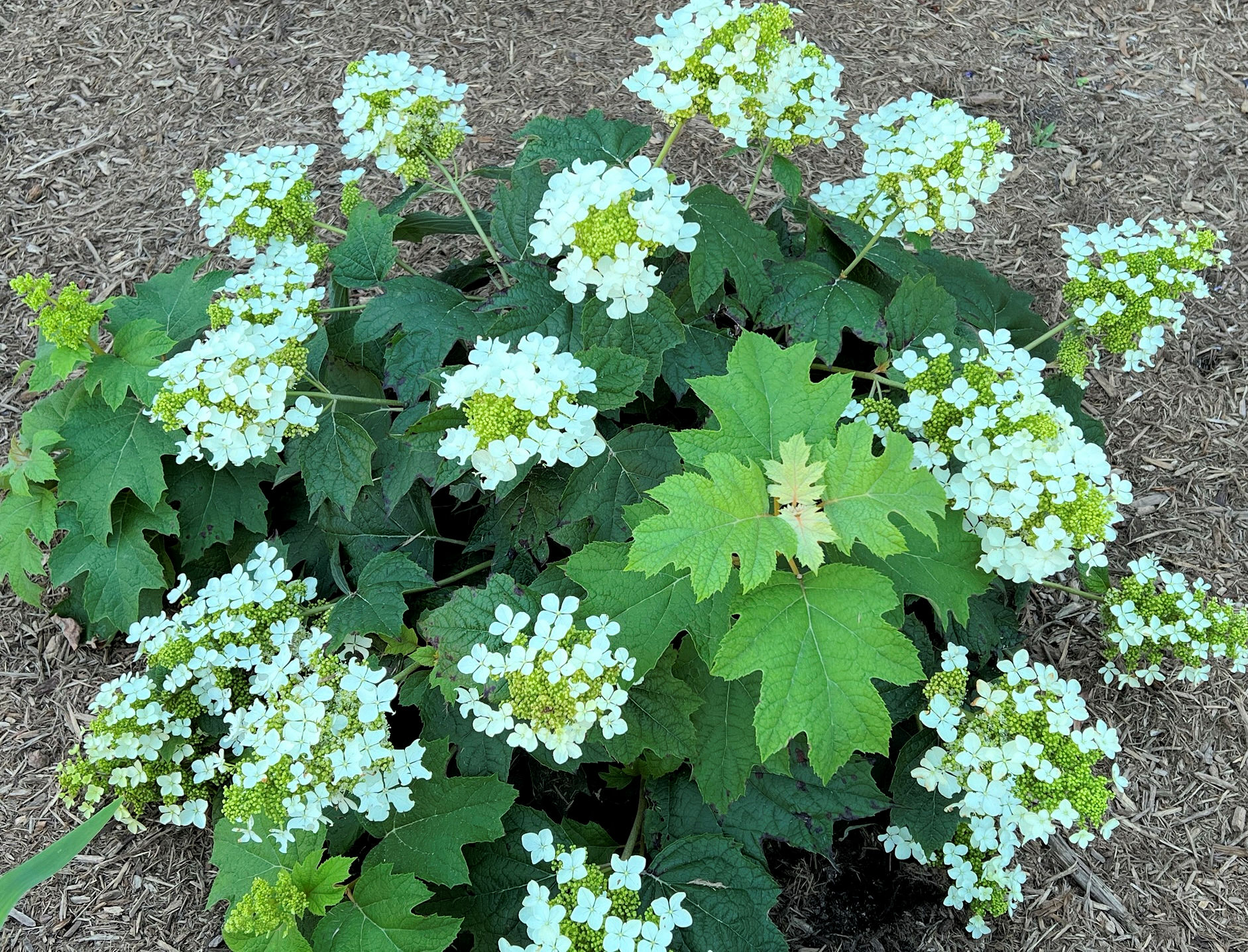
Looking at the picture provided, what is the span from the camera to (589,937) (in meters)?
2.09

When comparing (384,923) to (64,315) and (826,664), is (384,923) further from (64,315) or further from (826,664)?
(64,315)

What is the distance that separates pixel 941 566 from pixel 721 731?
716mm

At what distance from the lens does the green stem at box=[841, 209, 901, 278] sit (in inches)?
112

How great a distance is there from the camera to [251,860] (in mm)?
2447

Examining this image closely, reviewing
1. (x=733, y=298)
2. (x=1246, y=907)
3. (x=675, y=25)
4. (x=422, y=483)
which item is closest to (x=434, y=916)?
(x=422, y=483)

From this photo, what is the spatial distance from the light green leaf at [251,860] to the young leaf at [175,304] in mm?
1677

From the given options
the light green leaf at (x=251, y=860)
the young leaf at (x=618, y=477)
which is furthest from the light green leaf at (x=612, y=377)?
the light green leaf at (x=251, y=860)

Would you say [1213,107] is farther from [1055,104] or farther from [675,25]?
[675,25]

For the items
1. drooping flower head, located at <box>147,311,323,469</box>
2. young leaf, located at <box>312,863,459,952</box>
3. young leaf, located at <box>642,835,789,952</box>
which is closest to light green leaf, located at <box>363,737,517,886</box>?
young leaf, located at <box>312,863,459,952</box>

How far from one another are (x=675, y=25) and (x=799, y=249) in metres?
1.06

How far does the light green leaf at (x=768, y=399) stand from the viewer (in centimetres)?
233

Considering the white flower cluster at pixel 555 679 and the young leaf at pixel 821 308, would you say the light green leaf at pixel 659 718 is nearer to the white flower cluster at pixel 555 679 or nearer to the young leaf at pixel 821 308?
the white flower cluster at pixel 555 679

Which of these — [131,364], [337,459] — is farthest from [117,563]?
[337,459]

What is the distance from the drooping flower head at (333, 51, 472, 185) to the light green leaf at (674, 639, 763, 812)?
5.36ft
